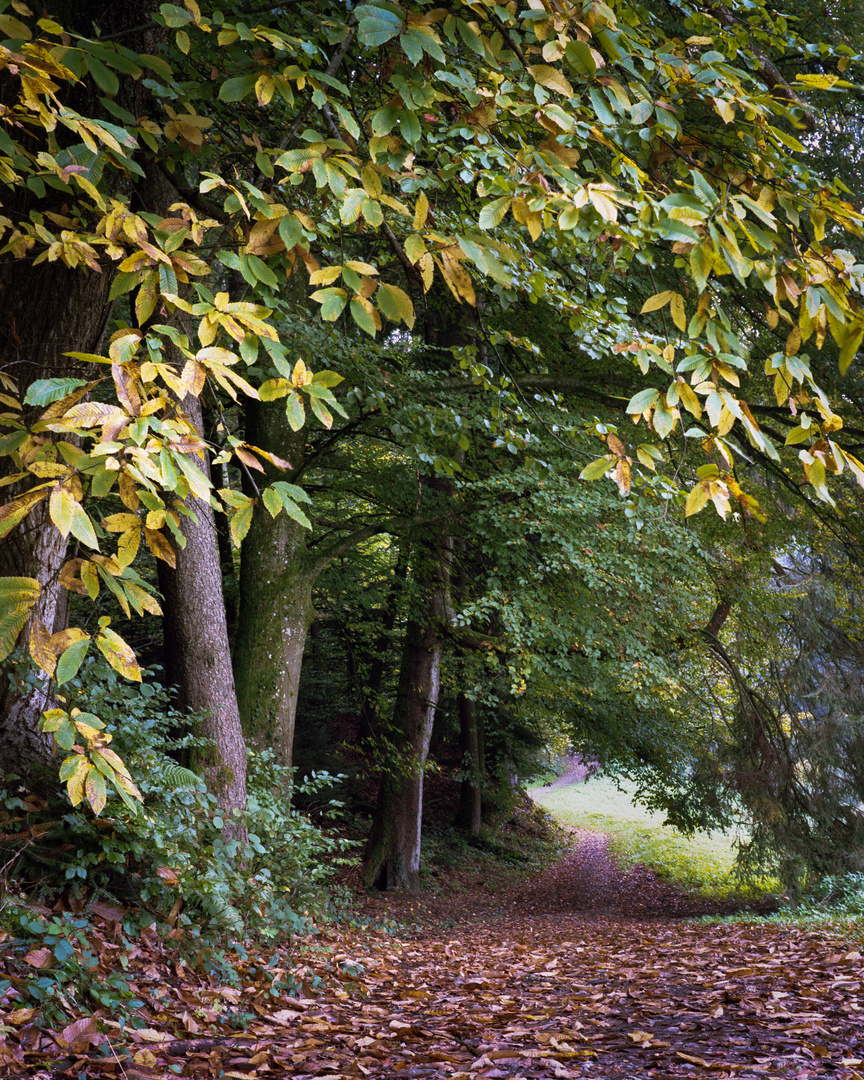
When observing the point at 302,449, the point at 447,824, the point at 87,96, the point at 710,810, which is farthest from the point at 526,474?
the point at 447,824

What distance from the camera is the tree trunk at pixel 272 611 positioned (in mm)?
7363

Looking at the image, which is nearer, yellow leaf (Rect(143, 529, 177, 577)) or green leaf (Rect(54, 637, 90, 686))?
green leaf (Rect(54, 637, 90, 686))

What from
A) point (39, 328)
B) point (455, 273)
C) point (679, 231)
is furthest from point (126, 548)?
point (39, 328)

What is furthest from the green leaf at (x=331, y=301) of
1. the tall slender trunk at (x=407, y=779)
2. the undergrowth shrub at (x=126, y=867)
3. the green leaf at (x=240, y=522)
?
the tall slender trunk at (x=407, y=779)

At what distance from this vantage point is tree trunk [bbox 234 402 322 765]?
24.2ft

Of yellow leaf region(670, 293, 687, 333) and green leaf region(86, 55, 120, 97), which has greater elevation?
green leaf region(86, 55, 120, 97)

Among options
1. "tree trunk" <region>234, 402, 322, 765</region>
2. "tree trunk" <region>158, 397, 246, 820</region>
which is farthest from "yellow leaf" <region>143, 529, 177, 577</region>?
"tree trunk" <region>234, 402, 322, 765</region>

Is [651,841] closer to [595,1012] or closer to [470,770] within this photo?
[470,770]

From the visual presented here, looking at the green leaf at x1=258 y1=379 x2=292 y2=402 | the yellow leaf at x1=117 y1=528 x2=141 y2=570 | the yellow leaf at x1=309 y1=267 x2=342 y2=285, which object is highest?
the yellow leaf at x1=309 y1=267 x2=342 y2=285

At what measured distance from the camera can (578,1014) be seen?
373cm

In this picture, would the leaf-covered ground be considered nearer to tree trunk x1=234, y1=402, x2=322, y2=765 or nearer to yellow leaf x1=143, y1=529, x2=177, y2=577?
yellow leaf x1=143, y1=529, x2=177, y2=577

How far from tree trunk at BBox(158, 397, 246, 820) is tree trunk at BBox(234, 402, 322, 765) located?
1.66 metres

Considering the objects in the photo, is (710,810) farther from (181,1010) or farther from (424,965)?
(181,1010)

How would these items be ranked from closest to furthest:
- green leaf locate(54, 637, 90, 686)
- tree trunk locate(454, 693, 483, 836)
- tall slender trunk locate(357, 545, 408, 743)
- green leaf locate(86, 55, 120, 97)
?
green leaf locate(54, 637, 90, 686) → green leaf locate(86, 55, 120, 97) → tall slender trunk locate(357, 545, 408, 743) → tree trunk locate(454, 693, 483, 836)
